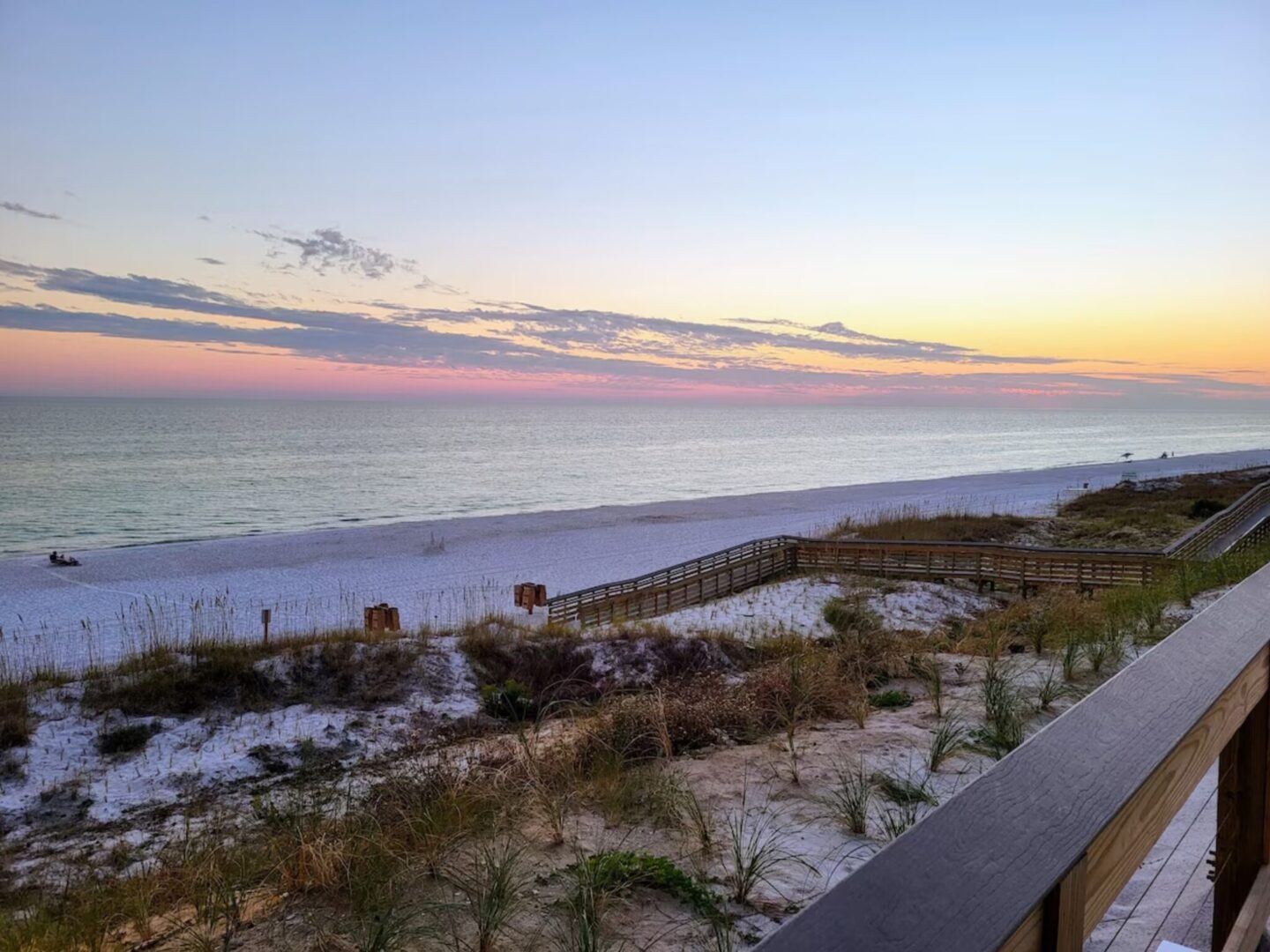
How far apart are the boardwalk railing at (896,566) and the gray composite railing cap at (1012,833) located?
58.1 ft

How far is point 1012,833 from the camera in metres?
1.02

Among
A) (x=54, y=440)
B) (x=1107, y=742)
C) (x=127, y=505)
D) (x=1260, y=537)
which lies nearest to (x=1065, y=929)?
(x=1107, y=742)

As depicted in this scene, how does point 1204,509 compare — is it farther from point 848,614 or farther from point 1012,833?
point 1012,833

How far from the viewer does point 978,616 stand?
18000 millimetres

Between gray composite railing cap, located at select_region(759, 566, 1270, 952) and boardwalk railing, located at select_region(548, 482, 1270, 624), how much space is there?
697 inches

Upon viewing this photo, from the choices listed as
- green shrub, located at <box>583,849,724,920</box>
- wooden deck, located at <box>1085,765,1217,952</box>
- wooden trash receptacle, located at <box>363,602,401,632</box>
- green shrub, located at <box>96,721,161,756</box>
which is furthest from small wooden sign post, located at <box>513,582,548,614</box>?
wooden deck, located at <box>1085,765,1217,952</box>

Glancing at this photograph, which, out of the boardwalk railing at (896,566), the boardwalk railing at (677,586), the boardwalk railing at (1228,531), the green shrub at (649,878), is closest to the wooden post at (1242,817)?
the green shrub at (649,878)

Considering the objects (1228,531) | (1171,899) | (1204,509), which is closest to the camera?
(1171,899)

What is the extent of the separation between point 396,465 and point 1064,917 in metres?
75.6

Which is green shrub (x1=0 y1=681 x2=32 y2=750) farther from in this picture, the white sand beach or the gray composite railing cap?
the gray composite railing cap

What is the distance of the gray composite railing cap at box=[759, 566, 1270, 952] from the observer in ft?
2.71

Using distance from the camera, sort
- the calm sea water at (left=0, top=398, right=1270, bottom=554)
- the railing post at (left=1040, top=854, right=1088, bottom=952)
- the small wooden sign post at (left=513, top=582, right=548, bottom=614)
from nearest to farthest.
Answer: the railing post at (left=1040, top=854, right=1088, bottom=952) < the small wooden sign post at (left=513, top=582, right=548, bottom=614) < the calm sea water at (left=0, top=398, right=1270, bottom=554)

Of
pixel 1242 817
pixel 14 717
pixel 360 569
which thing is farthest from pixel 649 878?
pixel 360 569

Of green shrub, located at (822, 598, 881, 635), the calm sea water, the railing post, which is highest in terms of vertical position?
the railing post
